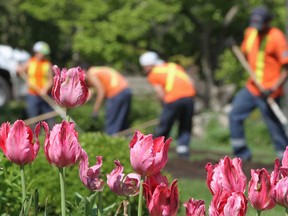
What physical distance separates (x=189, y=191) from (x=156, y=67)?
494 cm

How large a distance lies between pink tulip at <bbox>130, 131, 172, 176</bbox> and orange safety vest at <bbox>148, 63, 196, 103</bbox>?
1055cm

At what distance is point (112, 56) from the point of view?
24.4 meters

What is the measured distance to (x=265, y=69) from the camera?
12133 mm

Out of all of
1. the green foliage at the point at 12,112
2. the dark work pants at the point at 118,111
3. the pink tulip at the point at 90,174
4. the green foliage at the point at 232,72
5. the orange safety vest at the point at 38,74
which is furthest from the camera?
the green foliage at the point at 232,72

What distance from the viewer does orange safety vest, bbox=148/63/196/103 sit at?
13948mm

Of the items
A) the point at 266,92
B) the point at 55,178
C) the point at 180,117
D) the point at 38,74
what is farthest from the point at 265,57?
the point at 55,178

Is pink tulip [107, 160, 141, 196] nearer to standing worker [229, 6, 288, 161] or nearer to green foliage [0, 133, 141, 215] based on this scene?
green foliage [0, 133, 141, 215]

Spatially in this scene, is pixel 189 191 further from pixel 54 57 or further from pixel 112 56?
pixel 54 57

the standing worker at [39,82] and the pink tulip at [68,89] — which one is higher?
the standing worker at [39,82]

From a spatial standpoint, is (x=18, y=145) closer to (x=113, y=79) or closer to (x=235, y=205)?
(x=235, y=205)

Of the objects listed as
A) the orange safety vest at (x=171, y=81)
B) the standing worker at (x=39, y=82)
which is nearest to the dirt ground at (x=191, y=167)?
the orange safety vest at (x=171, y=81)

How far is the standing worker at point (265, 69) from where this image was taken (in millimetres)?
11812

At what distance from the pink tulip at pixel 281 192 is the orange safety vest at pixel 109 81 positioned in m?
11.9

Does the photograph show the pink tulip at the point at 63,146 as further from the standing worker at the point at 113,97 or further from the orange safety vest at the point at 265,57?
the standing worker at the point at 113,97
